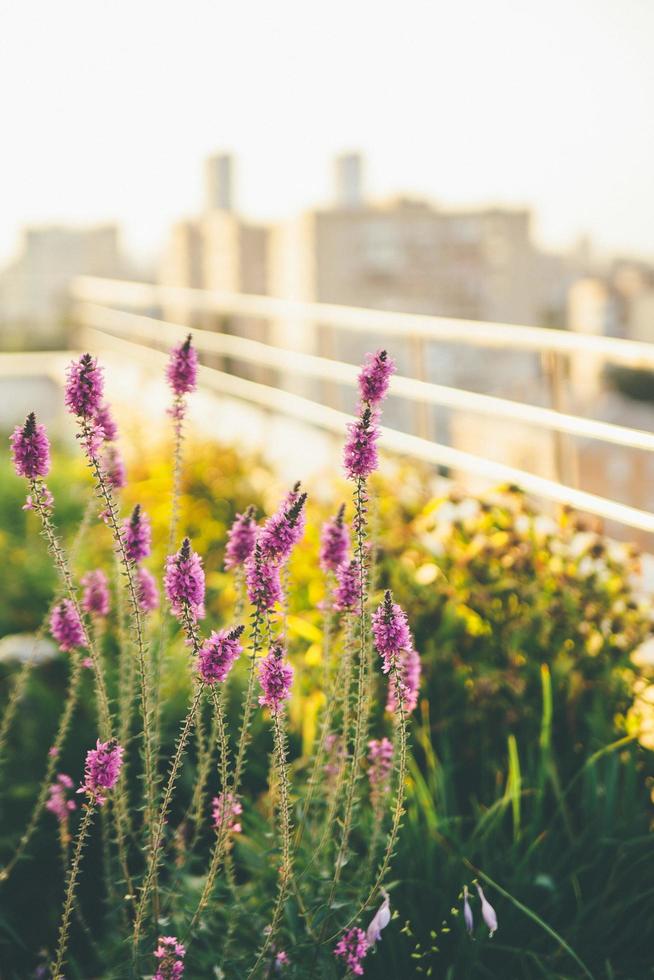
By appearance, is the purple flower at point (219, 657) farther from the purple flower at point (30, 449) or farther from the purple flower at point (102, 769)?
the purple flower at point (30, 449)

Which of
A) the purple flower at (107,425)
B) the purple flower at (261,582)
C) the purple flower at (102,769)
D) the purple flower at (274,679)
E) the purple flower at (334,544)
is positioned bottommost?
the purple flower at (102,769)

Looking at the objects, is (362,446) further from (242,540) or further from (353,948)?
(353,948)

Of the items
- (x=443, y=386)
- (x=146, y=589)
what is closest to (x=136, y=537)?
(x=146, y=589)

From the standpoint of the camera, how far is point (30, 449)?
163 centimetres

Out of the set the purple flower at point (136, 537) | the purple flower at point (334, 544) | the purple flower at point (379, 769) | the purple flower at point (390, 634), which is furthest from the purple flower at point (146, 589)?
the purple flower at point (390, 634)

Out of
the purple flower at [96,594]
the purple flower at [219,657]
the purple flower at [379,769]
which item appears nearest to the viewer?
the purple flower at [219,657]

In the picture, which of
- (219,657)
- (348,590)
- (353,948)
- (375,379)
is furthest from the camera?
(348,590)

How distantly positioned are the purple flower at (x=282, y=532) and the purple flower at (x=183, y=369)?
0.36 m

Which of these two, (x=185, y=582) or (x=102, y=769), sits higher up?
(x=185, y=582)

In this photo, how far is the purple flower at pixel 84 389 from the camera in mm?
1638

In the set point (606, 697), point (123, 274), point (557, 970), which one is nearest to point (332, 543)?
point (557, 970)

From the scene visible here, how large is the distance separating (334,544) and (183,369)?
0.38 m

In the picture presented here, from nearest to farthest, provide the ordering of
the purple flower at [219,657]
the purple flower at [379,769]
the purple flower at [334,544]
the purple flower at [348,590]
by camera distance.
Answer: the purple flower at [219,657] → the purple flower at [348,590] → the purple flower at [334,544] → the purple flower at [379,769]

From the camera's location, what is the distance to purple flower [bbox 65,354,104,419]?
1.64m
